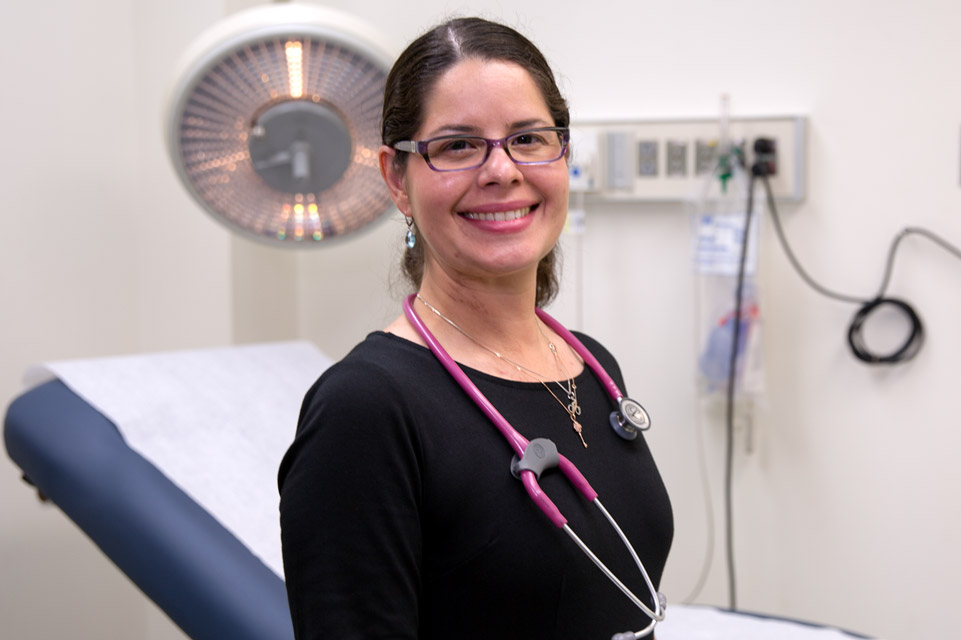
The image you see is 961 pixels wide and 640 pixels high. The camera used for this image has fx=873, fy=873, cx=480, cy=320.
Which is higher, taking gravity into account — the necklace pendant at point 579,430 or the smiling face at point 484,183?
the smiling face at point 484,183

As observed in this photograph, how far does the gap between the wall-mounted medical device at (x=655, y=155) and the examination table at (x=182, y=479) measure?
871mm

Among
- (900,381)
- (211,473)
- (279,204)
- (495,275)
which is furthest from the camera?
(900,381)

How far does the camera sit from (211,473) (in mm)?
1344

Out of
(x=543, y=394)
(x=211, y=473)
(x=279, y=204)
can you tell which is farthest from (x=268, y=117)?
(x=543, y=394)

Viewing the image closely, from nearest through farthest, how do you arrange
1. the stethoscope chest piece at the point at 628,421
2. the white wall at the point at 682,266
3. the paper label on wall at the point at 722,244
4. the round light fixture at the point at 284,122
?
the stethoscope chest piece at the point at 628,421, the round light fixture at the point at 284,122, the white wall at the point at 682,266, the paper label on wall at the point at 722,244

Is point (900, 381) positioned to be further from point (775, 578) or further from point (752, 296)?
point (775, 578)

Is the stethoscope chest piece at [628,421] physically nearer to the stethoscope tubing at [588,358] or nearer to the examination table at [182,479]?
the stethoscope tubing at [588,358]

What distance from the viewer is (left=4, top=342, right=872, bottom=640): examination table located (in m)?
1.17

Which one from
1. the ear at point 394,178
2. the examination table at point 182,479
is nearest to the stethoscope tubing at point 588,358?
the ear at point 394,178

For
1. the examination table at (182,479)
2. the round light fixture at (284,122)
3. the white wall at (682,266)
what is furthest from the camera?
the white wall at (682,266)

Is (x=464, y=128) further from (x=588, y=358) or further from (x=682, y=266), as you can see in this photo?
(x=682, y=266)

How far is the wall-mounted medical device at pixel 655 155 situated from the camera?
192cm

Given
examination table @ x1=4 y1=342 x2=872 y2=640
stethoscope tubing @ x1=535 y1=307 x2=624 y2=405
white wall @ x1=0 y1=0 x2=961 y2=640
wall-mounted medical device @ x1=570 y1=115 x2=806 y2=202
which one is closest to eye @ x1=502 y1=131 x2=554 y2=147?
stethoscope tubing @ x1=535 y1=307 x2=624 y2=405

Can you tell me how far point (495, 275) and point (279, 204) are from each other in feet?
2.97
